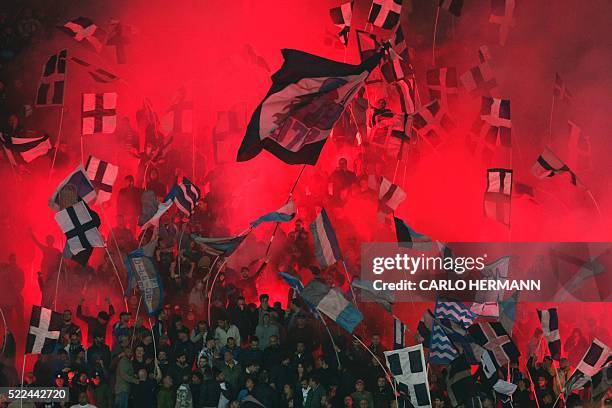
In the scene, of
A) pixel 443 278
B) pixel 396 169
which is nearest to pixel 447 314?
pixel 443 278

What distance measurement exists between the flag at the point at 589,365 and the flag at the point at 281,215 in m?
4.23

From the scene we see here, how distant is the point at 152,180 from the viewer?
716 inches

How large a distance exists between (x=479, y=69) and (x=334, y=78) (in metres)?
2.17

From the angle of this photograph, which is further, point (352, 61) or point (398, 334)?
point (352, 61)

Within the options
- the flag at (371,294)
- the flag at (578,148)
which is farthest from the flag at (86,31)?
the flag at (578,148)

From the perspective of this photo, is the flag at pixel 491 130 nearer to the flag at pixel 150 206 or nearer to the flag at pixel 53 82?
the flag at pixel 150 206

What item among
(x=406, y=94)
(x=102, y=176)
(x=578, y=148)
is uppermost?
(x=406, y=94)

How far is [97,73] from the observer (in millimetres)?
18438

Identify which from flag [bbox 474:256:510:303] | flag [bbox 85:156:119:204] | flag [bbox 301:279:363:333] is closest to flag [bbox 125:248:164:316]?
flag [bbox 85:156:119:204]

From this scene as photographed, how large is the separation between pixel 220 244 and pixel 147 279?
1081mm

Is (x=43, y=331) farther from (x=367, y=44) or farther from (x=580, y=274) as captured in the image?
(x=580, y=274)

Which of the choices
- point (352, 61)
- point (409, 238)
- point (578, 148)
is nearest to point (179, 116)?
point (352, 61)

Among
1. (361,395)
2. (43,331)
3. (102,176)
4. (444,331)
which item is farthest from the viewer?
(102,176)

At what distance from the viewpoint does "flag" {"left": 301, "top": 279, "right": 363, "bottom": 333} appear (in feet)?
55.9
